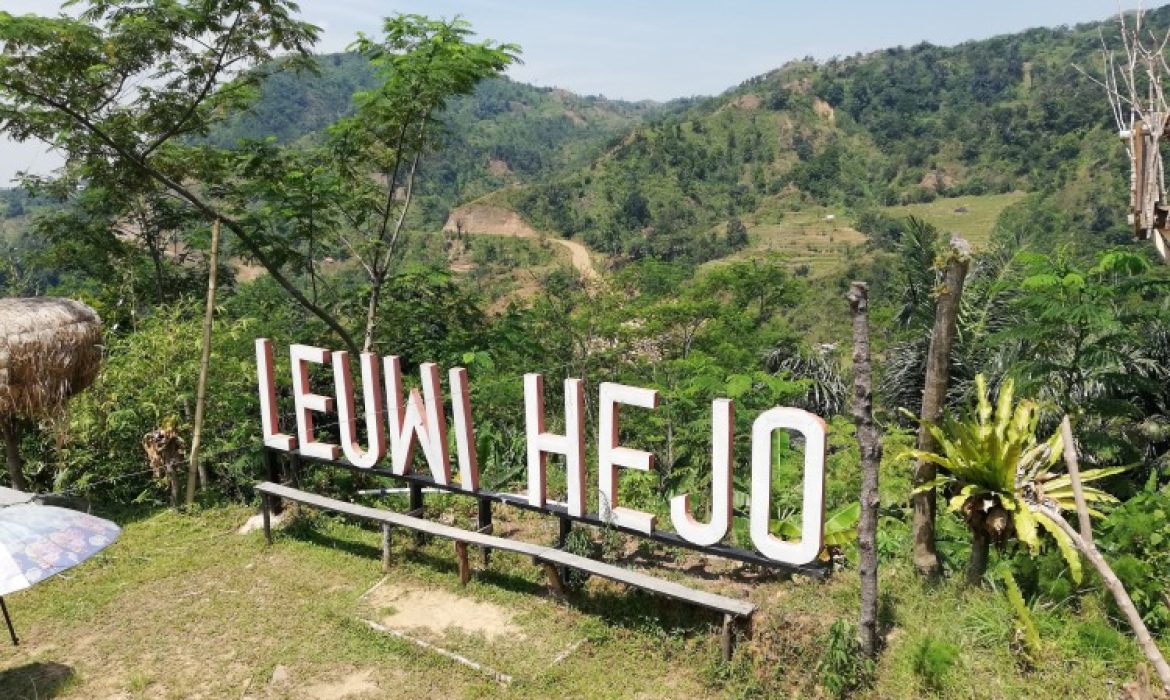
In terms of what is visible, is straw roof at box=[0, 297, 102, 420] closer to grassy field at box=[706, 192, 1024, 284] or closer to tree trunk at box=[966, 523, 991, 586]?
tree trunk at box=[966, 523, 991, 586]

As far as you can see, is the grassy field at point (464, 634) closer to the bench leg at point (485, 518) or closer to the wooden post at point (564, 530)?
the bench leg at point (485, 518)

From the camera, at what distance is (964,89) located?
12175 centimetres

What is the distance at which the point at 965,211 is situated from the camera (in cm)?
7694

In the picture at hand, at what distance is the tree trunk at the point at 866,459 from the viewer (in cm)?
551

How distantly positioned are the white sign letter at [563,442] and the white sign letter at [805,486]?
169cm

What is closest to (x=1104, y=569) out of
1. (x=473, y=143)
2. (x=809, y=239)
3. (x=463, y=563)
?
(x=463, y=563)

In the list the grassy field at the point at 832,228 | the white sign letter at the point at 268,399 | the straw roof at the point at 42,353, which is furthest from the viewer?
the grassy field at the point at 832,228

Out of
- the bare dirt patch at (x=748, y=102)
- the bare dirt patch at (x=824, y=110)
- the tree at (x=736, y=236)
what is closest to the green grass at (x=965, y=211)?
the tree at (x=736, y=236)

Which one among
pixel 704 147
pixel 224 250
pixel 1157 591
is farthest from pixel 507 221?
pixel 1157 591

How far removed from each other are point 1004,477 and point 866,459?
37.6 inches

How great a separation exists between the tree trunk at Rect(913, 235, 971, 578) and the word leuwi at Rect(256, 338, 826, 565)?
2.73 ft

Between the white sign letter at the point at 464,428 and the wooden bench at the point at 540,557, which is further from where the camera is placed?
the white sign letter at the point at 464,428

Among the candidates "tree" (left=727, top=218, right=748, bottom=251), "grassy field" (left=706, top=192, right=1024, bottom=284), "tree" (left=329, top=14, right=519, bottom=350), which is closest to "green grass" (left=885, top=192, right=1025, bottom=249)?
"grassy field" (left=706, top=192, right=1024, bottom=284)

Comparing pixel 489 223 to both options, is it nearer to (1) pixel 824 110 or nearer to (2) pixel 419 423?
(1) pixel 824 110
